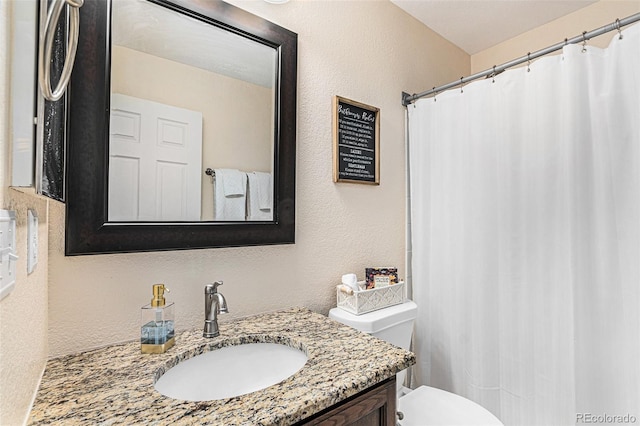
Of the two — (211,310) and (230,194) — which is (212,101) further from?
(211,310)

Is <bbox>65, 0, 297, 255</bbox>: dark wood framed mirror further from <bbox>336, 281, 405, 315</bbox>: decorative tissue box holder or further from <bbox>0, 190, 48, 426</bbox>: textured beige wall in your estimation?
<bbox>336, 281, 405, 315</bbox>: decorative tissue box holder

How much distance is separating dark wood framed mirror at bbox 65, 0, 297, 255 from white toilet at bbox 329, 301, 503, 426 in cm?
54

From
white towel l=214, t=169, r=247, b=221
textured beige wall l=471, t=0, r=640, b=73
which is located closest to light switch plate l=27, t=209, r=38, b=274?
white towel l=214, t=169, r=247, b=221

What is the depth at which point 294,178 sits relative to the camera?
4.44 ft

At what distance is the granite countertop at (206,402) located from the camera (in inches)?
25.5

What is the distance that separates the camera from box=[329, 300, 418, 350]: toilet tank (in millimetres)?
1330

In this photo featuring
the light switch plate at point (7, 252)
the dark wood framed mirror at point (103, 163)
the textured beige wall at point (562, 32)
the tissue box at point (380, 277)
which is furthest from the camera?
the textured beige wall at point (562, 32)

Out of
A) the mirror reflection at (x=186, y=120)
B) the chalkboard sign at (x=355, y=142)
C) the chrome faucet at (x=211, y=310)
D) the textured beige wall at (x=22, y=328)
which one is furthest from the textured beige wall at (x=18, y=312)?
the chalkboard sign at (x=355, y=142)

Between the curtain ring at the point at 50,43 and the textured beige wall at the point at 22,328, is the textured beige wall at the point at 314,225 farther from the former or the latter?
the curtain ring at the point at 50,43

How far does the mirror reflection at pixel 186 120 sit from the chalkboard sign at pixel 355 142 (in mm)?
351

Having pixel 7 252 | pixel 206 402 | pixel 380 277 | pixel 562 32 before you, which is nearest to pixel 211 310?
pixel 206 402

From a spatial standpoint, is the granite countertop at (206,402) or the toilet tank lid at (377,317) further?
the toilet tank lid at (377,317)

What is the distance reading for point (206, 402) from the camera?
70cm

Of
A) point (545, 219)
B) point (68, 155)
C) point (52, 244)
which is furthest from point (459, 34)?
point (52, 244)
